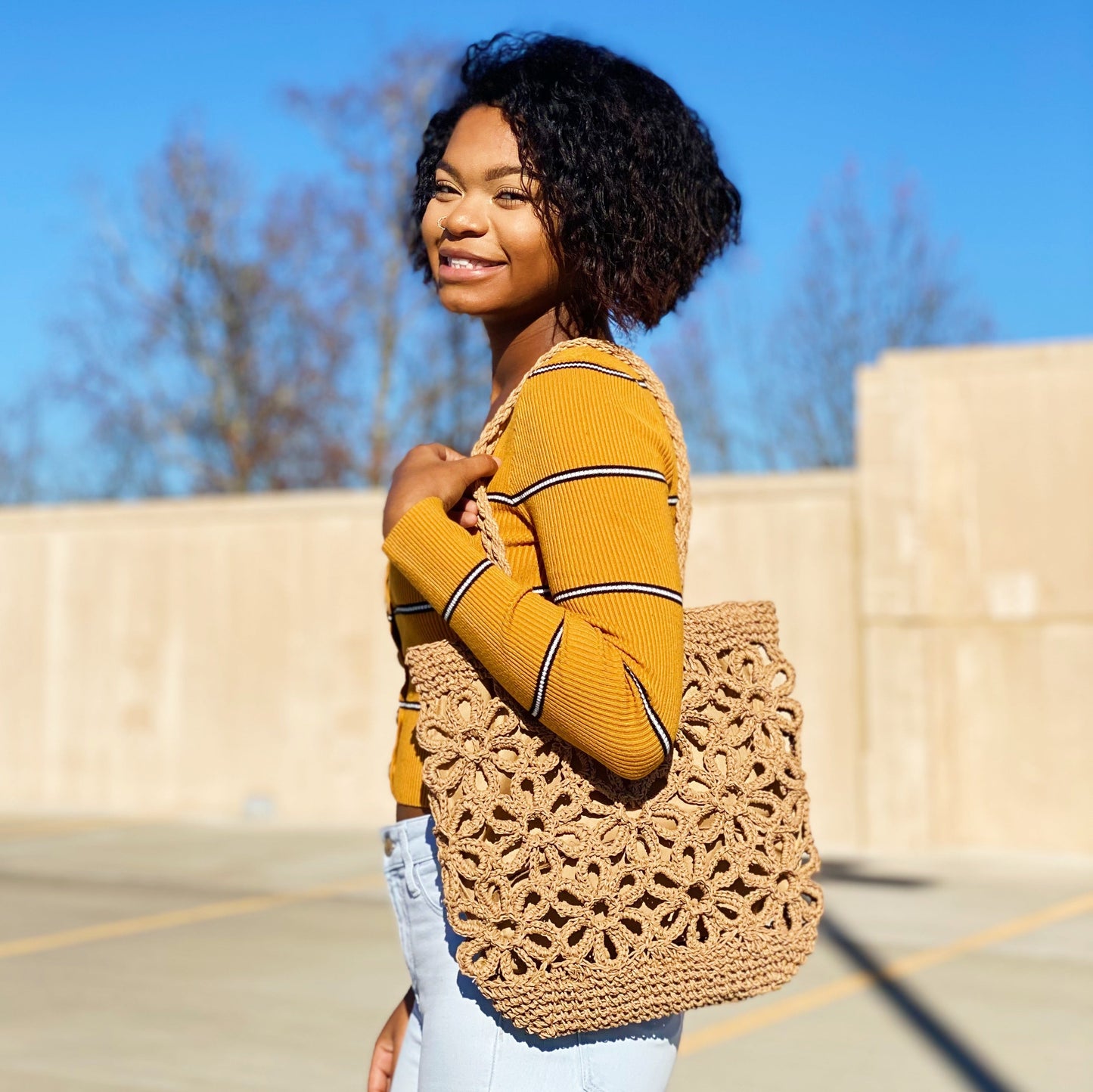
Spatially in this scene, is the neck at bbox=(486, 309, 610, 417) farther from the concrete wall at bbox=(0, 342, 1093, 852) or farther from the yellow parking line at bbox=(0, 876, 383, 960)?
the concrete wall at bbox=(0, 342, 1093, 852)

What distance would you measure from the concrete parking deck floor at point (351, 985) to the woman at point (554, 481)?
344cm

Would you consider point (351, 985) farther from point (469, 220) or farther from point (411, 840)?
point (469, 220)

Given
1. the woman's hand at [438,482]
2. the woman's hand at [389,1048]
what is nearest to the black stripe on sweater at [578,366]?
the woman's hand at [438,482]

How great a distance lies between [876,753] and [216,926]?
200 inches

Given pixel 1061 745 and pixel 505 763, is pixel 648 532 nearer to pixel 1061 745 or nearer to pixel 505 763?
pixel 505 763

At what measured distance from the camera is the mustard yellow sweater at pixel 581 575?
1.36 m

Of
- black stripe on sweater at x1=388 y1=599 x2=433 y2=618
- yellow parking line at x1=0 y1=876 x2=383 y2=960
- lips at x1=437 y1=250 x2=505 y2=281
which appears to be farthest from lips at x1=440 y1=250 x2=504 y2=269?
yellow parking line at x1=0 y1=876 x2=383 y2=960

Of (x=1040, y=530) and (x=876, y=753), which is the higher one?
(x=1040, y=530)

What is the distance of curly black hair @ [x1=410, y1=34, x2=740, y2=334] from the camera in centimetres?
160

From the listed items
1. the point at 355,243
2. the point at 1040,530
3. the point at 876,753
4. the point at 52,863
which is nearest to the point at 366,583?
the point at 52,863

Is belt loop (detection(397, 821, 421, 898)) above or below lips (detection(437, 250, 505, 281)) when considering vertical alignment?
below

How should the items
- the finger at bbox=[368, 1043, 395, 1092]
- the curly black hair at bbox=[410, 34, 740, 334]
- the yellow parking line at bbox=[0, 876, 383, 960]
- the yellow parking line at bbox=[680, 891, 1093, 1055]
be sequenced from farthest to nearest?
1. the yellow parking line at bbox=[0, 876, 383, 960]
2. the yellow parking line at bbox=[680, 891, 1093, 1055]
3. the finger at bbox=[368, 1043, 395, 1092]
4. the curly black hair at bbox=[410, 34, 740, 334]

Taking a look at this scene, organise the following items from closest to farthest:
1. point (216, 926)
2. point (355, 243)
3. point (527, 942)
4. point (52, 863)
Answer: point (527, 942) < point (216, 926) < point (52, 863) < point (355, 243)

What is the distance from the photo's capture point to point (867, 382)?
10.6m
